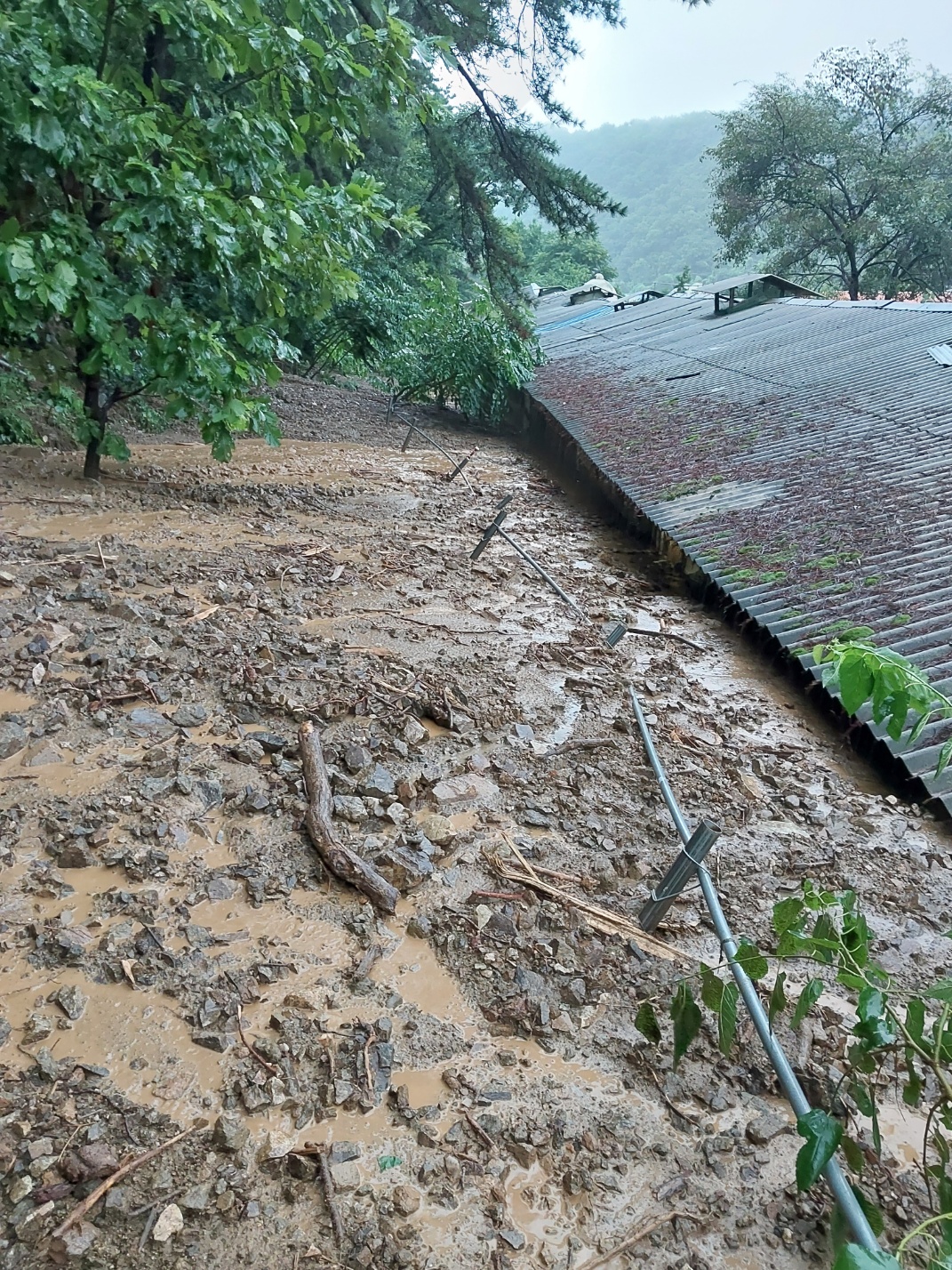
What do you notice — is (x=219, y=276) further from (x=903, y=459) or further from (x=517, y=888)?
(x=903, y=459)

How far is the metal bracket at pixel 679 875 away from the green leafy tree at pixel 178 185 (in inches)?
180

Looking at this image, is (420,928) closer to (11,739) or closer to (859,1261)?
(859,1261)

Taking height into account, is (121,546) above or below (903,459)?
below

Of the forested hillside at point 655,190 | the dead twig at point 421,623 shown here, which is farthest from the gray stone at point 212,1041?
the forested hillside at point 655,190

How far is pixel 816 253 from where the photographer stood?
26.4 meters

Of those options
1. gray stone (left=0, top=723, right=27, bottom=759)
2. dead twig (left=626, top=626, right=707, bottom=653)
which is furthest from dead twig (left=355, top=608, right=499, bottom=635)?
gray stone (left=0, top=723, right=27, bottom=759)

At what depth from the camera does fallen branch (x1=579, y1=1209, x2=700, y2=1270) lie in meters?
2.03

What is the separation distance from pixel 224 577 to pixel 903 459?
233 inches

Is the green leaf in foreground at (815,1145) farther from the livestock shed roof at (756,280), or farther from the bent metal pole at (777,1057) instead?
the livestock shed roof at (756,280)

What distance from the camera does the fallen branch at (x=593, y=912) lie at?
3.07 meters

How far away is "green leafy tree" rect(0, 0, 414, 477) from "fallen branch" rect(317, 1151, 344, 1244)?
16.5ft

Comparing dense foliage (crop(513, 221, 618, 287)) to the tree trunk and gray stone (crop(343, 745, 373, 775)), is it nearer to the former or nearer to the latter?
the tree trunk

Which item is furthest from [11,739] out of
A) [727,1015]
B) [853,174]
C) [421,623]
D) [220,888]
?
[853,174]

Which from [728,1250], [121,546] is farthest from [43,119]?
[728,1250]
